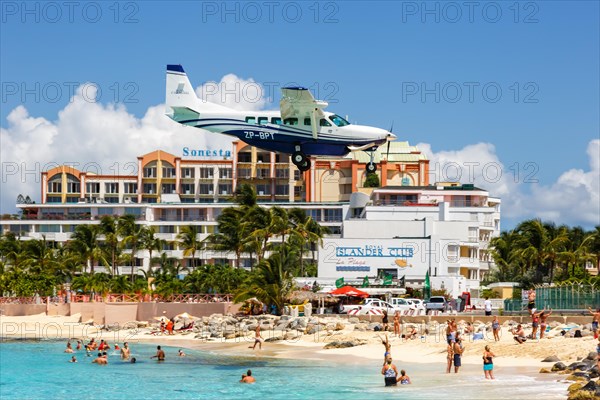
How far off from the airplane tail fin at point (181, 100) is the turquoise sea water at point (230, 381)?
11.4 meters

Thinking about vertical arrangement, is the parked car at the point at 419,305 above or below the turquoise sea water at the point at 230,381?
above

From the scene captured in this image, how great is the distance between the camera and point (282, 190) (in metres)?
147

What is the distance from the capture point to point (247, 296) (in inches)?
2623

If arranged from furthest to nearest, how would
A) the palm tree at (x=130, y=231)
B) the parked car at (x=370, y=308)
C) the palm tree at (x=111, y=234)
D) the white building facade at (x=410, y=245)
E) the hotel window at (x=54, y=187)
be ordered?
1. the hotel window at (x=54, y=187)
2. the palm tree at (x=130, y=231)
3. the palm tree at (x=111, y=234)
4. the white building facade at (x=410, y=245)
5. the parked car at (x=370, y=308)

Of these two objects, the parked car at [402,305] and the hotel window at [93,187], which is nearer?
the parked car at [402,305]

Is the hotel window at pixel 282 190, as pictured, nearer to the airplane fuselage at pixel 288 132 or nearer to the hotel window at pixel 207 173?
the hotel window at pixel 207 173

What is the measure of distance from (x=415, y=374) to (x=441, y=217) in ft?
195

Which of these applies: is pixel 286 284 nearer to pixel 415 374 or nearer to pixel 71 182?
pixel 415 374

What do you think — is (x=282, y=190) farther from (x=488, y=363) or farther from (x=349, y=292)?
(x=488, y=363)

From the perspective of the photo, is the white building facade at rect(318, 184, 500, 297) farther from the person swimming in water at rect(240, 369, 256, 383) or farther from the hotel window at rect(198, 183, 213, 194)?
the person swimming in water at rect(240, 369, 256, 383)

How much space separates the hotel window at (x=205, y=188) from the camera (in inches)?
5719

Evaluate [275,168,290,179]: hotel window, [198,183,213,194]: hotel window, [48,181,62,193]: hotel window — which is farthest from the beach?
[275,168,290,179]: hotel window

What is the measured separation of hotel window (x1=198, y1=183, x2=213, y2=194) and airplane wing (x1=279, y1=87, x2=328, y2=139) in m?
103

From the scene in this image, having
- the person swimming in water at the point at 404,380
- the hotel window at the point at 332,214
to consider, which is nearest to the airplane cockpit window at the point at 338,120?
the person swimming in water at the point at 404,380
